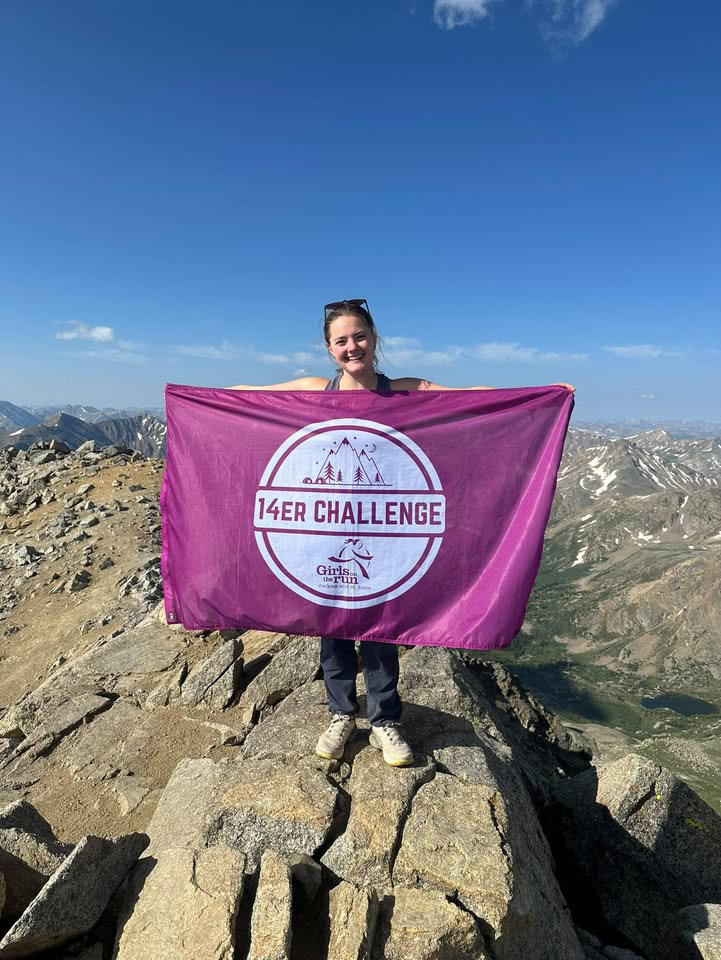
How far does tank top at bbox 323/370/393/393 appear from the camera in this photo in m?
7.78

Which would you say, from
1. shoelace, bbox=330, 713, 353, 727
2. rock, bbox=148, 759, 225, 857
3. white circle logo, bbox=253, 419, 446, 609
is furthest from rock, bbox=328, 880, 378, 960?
white circle logo, bbox=253, 419, 446, 609

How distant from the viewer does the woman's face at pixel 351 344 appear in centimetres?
712

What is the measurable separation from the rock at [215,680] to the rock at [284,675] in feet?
1.34

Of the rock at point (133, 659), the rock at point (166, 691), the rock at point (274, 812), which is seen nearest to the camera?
the rock at point (274, 812)

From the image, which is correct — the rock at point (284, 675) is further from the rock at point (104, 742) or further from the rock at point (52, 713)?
the rock at point (52, 713)

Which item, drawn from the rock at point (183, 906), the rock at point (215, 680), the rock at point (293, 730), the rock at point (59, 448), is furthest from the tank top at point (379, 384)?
the rock at point (59, 448)

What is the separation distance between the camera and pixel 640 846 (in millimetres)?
9711

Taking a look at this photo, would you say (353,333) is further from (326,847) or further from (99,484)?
(99,484)

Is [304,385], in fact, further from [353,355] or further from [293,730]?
[293,730]

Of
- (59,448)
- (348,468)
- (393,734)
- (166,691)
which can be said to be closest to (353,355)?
(348,468)

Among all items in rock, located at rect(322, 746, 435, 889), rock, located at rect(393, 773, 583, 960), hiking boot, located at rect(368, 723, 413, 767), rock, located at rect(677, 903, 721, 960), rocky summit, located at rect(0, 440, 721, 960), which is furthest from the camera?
rock, located at rect(677, 903, 721, 960)

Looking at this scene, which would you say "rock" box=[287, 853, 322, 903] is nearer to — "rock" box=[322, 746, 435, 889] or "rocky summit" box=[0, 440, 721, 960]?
"rocky summit" box=[0, 440, 721, 960]

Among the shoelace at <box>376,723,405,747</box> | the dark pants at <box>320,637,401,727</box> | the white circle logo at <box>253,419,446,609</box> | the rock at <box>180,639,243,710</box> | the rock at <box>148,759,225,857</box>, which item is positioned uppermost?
the white circle logo at <box>253,419,446,609</box>

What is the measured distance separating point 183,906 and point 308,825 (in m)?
1.58
